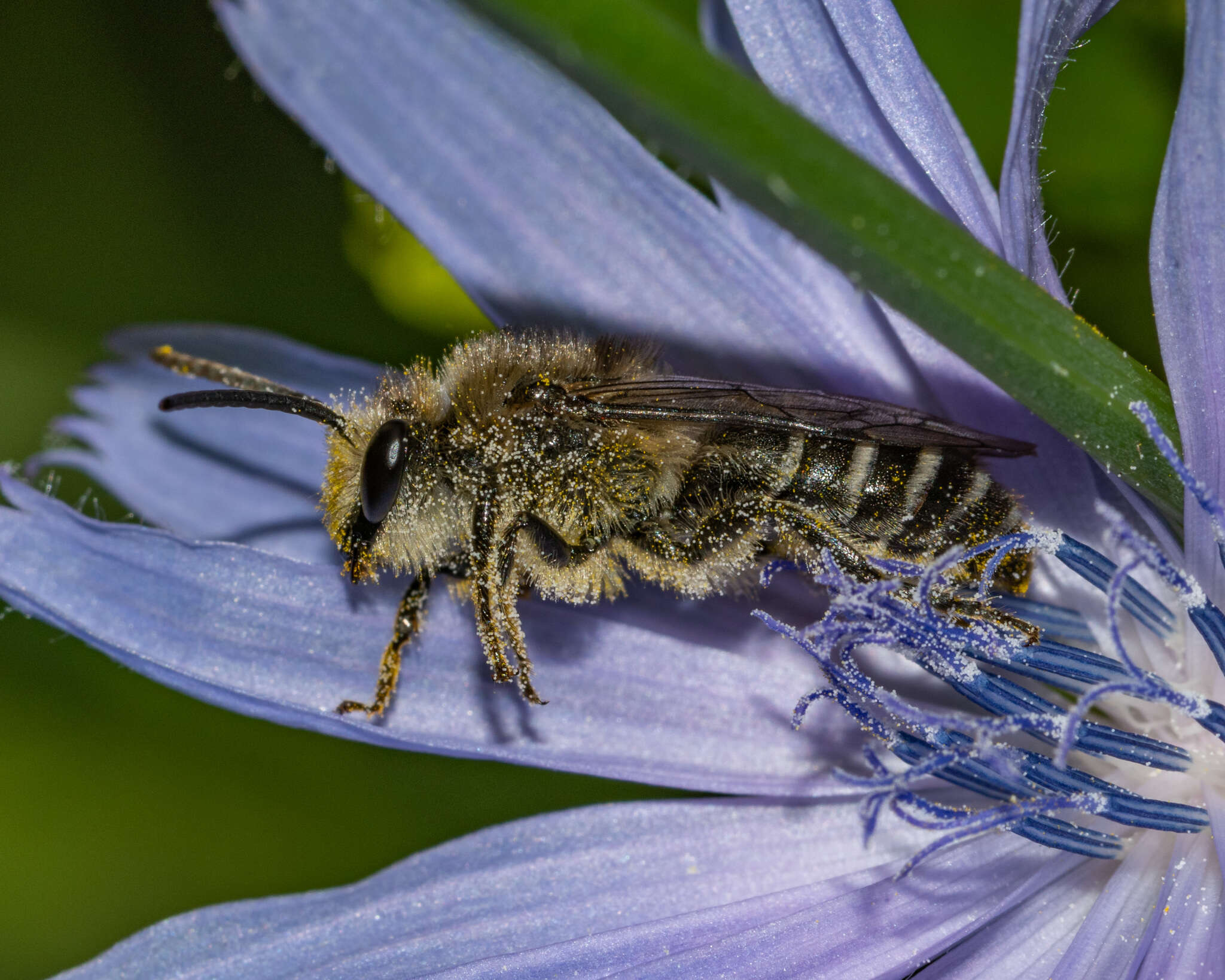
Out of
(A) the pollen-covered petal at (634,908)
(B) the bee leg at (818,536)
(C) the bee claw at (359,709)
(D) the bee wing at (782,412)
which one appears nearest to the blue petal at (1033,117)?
(D) the bee wing at (782,412)

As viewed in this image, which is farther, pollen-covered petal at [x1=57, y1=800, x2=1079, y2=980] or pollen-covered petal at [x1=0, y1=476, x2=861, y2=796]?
pollen-covered petal at [x1=0, y1=476, x2=861, y2=796]

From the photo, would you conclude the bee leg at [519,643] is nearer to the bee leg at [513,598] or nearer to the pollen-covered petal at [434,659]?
the bee leg at [513,598]

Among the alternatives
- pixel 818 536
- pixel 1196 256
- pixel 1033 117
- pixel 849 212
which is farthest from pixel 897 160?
pixel 849 212

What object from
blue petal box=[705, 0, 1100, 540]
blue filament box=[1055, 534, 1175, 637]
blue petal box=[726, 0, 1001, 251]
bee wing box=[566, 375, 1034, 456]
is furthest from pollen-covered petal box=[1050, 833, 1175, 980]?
blue petal box=[726, 0, 1001, 251]

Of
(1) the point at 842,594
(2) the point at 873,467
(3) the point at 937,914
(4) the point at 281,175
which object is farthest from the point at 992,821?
(4) the point at 281,175

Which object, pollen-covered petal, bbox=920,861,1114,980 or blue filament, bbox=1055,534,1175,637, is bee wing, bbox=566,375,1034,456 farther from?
pollen-covered petal, bbox=920,861,1114,980

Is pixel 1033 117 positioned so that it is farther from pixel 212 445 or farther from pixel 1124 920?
pixel 212 445

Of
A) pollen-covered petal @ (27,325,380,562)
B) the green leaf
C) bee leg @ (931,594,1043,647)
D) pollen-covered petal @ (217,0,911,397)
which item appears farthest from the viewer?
pollen-covered petal @ (27,325,380,562)

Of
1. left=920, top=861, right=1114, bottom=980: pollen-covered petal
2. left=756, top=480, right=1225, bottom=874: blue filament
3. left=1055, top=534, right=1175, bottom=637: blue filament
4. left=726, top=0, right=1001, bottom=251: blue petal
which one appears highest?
left=726, top=0, right=1001, bottom=251: blue petal
